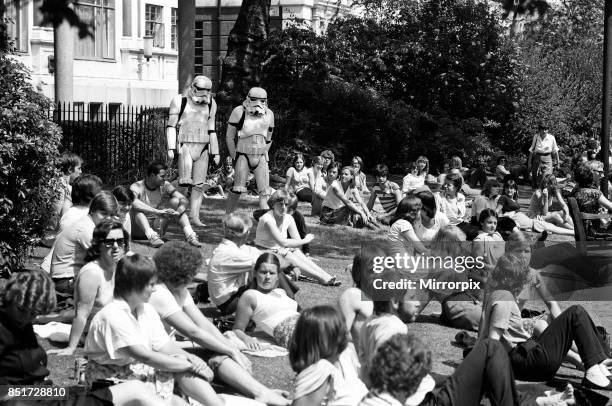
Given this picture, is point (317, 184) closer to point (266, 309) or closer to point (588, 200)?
point (588, 200)

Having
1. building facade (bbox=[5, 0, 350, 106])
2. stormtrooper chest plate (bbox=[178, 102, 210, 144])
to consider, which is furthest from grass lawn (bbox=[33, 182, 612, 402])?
building facade (bbox=[5, 0, 350, 106])

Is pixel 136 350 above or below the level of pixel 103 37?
below

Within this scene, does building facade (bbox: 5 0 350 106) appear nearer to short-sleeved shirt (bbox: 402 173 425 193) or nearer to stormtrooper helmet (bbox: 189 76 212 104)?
short-sleeved shirt (bbox: 402 173 425 193)

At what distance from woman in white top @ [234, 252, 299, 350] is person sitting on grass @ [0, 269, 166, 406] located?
2616 mm

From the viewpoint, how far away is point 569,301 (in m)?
10.6

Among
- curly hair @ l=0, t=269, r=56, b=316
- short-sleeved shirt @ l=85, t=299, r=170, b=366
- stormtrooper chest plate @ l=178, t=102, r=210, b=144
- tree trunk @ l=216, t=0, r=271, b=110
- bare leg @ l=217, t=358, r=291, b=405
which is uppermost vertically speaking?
tree trunk @ l=216, t=0, r=271, b=110

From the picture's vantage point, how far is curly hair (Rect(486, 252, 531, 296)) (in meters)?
8.27

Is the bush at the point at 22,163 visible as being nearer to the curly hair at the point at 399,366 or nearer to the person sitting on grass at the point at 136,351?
the person sitting on grass at the point at 136,351

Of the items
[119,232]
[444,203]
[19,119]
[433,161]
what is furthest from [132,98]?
[119,232]

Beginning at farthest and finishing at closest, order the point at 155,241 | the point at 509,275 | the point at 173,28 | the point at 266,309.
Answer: the point at 173,28 → the point at 155,241 → the point at 266,309 → the point at 509,275

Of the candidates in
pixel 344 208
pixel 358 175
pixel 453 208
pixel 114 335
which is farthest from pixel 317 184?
pixel 114 335

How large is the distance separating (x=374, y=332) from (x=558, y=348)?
1.72 meters

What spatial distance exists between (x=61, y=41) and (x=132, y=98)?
7758 millimetres

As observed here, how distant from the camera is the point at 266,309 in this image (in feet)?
29.6
